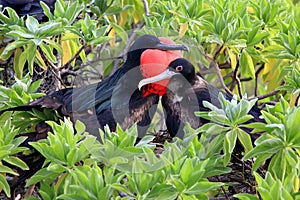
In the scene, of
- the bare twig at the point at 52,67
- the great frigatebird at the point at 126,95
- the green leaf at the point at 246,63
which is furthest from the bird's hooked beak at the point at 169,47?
the bare twig at the point at 52,67

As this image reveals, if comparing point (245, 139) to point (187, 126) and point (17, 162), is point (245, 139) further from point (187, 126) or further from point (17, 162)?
point (17, 162)

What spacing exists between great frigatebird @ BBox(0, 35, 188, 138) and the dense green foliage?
3.3 inches

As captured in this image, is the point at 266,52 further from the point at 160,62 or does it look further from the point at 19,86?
the point at 19,86

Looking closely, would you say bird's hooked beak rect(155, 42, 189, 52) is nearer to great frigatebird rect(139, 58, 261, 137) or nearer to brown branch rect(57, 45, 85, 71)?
great frigatebird rect(139, 58, 261, 137)

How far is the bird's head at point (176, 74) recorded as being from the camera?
1.61 m

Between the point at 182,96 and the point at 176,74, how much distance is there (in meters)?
0.07

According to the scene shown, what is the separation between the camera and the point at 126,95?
1658 mm

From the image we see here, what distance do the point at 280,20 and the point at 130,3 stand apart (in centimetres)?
48

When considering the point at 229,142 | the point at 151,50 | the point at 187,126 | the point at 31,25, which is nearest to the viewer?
the point at 229,142

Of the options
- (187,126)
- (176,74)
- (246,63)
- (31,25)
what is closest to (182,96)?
(176,74)

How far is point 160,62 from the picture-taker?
63.8 inches

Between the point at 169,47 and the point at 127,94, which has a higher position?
the point at 169,47

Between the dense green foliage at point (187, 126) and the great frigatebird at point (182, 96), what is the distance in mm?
100

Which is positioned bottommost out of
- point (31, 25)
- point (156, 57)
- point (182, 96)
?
point (182, 96)
